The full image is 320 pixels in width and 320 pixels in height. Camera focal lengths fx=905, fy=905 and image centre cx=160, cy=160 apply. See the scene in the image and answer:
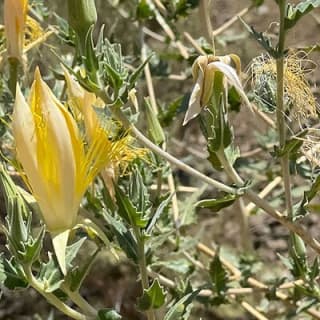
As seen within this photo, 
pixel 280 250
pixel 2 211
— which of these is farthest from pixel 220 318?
pixel 2 211

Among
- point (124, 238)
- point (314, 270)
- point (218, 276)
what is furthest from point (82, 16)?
point (218, 276)

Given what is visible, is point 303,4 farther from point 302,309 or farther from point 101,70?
point 302,309

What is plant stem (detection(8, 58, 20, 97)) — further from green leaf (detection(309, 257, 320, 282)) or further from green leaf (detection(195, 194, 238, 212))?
green leaf (detection(309, 257, 320, 282))

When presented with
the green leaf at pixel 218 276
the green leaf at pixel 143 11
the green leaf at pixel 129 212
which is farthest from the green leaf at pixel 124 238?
the green leaf at pixel 143 11

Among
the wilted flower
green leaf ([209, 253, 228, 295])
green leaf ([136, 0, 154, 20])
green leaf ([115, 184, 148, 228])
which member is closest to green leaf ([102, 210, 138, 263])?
green leaf ([115, 184, 148, 228])

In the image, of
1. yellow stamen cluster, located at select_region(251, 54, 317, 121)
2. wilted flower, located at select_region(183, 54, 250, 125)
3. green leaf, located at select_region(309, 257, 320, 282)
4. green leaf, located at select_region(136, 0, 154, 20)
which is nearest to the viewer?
wilted flower, located at select_region(183, 54, 250, 125)

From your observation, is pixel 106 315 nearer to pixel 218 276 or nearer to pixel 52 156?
pixel 52 156

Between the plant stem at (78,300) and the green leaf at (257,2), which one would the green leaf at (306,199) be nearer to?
the plant stem at (78,300)
